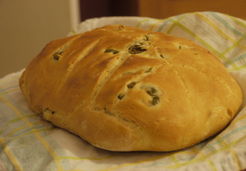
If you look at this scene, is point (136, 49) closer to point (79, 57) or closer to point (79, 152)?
point (79, 57)

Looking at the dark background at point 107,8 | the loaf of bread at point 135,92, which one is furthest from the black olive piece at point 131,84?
the dark background at point 107,8

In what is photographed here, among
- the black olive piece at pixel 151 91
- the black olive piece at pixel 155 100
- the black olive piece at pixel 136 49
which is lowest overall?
the black olive piece at pixel 155 100

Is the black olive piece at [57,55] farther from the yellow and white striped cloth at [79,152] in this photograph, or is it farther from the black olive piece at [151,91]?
the black olive piece at [151,91]

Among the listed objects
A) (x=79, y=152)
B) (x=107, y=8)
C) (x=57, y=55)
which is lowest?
(x=107, y=8)

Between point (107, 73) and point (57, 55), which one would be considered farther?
point (57, 55)

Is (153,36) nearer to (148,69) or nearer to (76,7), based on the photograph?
(148,69)

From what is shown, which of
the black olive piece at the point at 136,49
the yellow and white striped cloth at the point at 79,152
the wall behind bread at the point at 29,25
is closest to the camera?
the yellow and white striped cloth at the point at 79,152


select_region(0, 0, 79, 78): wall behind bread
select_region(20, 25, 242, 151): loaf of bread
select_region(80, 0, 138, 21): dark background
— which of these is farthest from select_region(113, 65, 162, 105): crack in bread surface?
select_region(80, 0, 138, 21): dark background

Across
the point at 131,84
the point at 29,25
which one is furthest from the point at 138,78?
the point at 29,25
